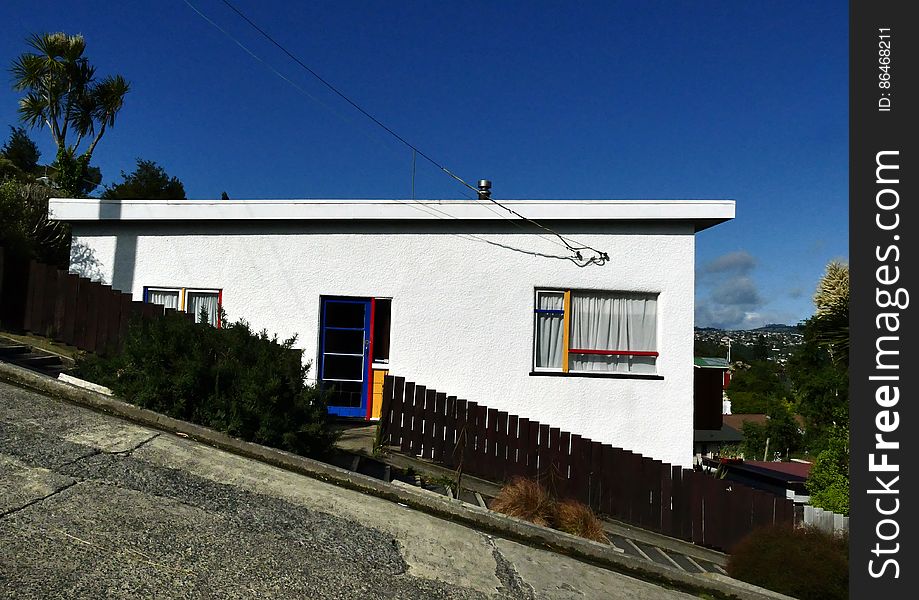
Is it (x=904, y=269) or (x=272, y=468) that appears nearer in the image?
(x=904, y=269)

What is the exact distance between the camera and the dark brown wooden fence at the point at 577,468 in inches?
312

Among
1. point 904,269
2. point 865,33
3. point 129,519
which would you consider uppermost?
point 865,33

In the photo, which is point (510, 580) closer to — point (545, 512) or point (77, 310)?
point (545, 512)

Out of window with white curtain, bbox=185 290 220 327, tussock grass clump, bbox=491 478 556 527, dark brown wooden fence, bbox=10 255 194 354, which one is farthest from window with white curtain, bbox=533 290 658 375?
dark brown wooden fence, bbox=10 255 194 354

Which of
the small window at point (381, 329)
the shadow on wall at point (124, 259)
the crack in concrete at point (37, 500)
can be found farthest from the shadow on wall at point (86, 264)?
the crack in concrete at point (37, 500)

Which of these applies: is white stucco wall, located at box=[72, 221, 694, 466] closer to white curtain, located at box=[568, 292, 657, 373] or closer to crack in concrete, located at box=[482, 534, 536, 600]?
white curtain, located at box=[568, 292, 657, 373]

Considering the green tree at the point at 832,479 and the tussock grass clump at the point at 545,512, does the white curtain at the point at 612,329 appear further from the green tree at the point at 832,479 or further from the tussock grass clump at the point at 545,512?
the tussock grass clump at the point at 545,512

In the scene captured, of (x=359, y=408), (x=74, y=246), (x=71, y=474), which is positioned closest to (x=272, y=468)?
(x=71, y=474)

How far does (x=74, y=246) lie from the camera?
10.5 meters

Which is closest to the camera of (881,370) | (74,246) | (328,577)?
(328,577)

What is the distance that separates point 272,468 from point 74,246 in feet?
22.7

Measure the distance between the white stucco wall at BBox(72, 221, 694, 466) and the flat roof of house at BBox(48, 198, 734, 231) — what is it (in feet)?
0.67

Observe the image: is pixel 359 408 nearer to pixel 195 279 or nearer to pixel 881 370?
pixel 195 279

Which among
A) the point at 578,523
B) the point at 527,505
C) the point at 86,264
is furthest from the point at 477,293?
the point at 86,264
